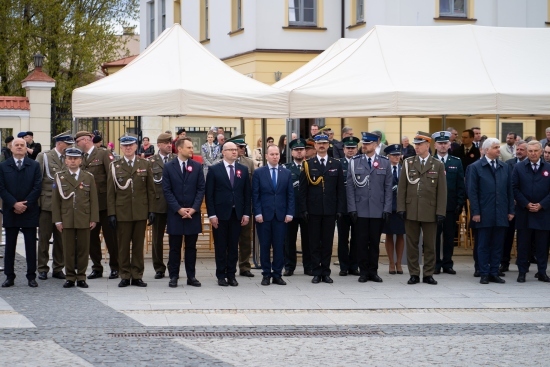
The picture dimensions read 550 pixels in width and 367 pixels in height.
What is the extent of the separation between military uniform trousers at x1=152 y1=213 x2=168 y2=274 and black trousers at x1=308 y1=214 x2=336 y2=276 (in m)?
2.07

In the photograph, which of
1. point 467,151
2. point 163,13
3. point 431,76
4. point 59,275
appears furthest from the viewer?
point 163,13

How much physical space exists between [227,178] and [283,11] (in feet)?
69.7

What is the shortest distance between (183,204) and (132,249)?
0.91 meters

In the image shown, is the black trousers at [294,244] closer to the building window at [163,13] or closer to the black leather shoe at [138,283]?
the black leather shoe at [138,283]

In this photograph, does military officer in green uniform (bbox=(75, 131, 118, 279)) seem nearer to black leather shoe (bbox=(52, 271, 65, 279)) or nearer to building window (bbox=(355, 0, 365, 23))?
black leather shoe (bbox=(52, 271, 65, 279))

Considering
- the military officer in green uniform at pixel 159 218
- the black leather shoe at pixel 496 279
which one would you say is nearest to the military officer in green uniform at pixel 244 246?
the military officer in green uniform at pixel 159 218

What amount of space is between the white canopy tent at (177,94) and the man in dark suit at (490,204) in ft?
10.2

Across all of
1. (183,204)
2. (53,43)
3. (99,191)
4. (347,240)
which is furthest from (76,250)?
(53,43)

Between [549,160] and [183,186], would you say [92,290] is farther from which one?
[549,160]

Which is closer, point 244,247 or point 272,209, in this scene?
point 272,209

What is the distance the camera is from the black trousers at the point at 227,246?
14.4 metres

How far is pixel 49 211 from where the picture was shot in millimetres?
14820

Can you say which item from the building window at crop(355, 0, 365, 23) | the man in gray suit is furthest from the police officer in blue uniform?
the building window at crop(355, 0, 365, 23)

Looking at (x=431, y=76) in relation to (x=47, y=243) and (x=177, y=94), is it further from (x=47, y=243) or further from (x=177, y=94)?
(x=47, y=243)
